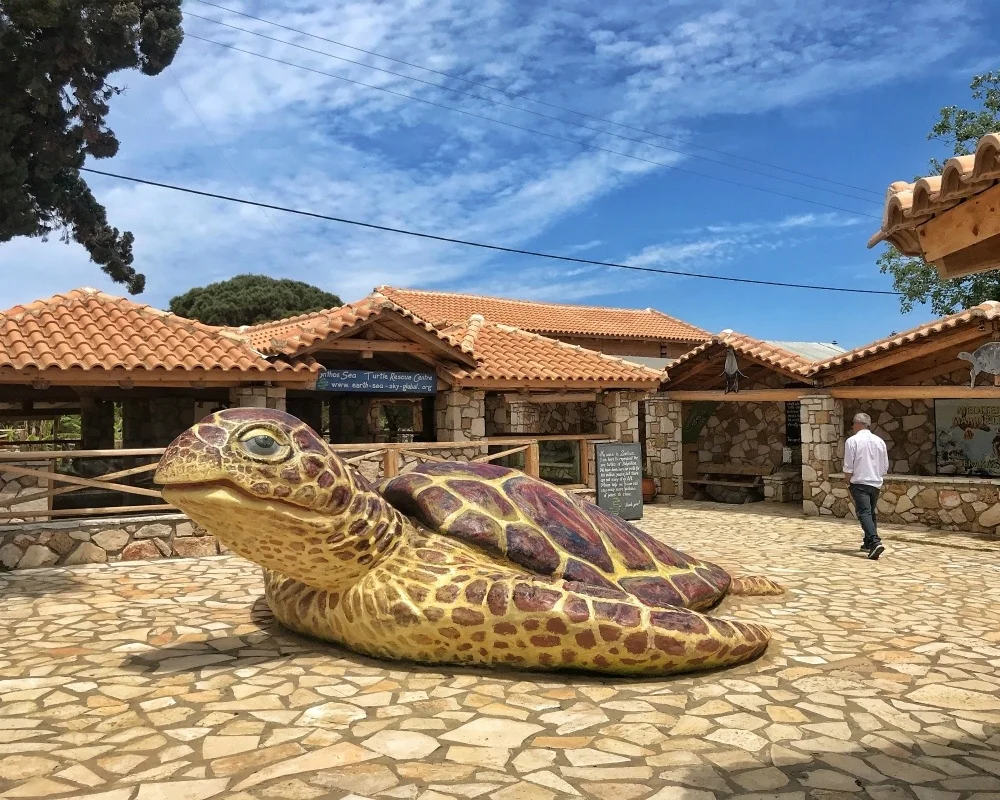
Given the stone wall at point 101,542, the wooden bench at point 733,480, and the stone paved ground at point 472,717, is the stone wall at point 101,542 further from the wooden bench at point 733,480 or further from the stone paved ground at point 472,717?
the wooden bench at point 733,480

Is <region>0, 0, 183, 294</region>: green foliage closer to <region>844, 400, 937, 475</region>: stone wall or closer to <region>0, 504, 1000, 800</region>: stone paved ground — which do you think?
<region>0, 504, 1000, 800</region>: stone paved ground

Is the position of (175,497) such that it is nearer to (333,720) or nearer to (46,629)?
(333,720)

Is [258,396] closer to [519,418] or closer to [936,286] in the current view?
[519,418]

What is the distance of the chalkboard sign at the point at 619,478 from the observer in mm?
11695

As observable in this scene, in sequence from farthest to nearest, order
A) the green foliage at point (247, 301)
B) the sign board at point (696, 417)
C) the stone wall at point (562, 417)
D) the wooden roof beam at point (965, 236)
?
the green foliage at point (247, 301) < the stone wall at point (562, 417) < the sign board at point (696, 417) < the wooden roof beam at point (965, 236)

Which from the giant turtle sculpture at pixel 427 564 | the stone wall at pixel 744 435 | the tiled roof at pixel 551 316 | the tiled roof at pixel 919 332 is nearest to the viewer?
the giant turtle sculpture at pixel 427 564

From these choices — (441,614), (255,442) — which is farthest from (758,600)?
(255,442)

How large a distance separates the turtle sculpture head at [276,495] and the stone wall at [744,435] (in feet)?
42.7

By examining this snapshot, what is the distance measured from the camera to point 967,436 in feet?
43.8

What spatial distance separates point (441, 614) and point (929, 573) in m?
6.13

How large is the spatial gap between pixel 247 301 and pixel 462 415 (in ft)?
82.4

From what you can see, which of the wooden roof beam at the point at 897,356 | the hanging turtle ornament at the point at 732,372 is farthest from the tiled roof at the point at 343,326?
the wooden roof beam at the point at 897,356

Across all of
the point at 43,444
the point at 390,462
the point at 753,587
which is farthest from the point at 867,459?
the point at 43,444

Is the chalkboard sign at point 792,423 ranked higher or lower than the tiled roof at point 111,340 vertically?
lower
